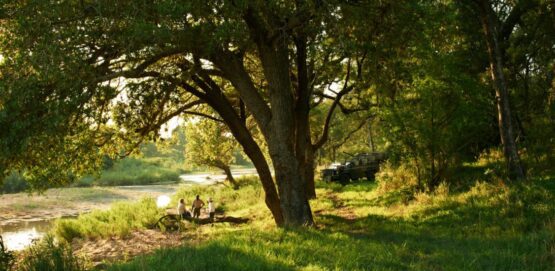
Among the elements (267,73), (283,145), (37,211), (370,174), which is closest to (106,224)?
(283,145)

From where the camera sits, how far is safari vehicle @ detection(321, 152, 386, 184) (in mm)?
32312

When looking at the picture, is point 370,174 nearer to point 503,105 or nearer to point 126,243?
point 126,243

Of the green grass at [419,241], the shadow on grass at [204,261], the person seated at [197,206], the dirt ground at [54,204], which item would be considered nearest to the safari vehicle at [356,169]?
the person seated at [197,206]

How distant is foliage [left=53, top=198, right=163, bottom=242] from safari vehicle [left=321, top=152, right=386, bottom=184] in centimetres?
1283

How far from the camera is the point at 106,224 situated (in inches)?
907

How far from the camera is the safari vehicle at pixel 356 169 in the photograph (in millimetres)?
32312

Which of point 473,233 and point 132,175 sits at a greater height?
point 132,175

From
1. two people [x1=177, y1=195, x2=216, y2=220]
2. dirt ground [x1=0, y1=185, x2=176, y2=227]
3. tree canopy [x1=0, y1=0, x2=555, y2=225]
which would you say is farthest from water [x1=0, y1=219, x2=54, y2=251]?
tree canopy [x1=0, y1=0, x2=555, y2=225]

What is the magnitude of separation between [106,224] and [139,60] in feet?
46.7

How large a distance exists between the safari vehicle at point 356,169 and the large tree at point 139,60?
1776 cm

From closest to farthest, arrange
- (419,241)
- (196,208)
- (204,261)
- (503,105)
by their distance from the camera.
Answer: (204,261) < (419,241) < (503,105) < (196,208)

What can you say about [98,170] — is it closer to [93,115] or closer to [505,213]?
[93,115]

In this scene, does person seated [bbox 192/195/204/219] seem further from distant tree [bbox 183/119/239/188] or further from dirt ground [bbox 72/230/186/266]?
distant tree [bbox 183/119/239/188]

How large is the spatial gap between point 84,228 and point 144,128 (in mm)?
9802
